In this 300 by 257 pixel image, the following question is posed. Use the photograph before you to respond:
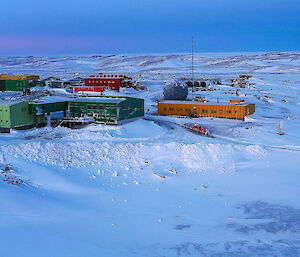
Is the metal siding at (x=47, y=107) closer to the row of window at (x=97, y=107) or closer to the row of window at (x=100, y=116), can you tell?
the row of window at (x=97, y=107)

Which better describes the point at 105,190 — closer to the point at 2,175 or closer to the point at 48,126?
the point at 2,175

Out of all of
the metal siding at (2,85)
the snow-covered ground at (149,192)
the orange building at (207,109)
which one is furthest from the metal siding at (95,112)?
the metal siding at (2,85)

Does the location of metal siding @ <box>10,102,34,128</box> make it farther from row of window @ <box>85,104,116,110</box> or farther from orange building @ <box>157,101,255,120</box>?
orange building @ <box>157,101,255,120</box>

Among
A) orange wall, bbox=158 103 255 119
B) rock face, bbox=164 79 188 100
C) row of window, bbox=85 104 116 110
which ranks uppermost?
rock face, bbox=164 79 188 100

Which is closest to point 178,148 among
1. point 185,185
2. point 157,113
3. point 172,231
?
point 185,185

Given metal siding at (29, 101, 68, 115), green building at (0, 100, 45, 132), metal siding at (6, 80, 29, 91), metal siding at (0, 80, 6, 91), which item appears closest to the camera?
green building at (0, 100, 45, 132)

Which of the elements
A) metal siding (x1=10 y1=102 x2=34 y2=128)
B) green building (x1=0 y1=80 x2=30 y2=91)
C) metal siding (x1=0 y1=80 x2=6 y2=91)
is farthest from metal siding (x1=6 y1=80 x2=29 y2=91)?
metal siding (x1=10 y1=102 x2=34 y2=128)
